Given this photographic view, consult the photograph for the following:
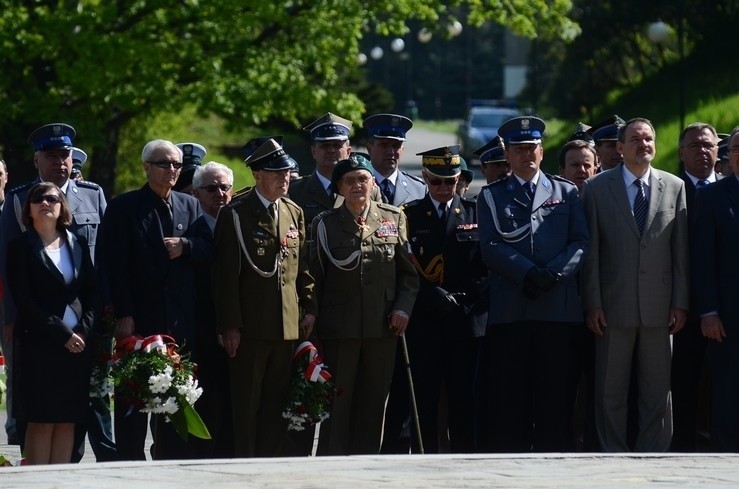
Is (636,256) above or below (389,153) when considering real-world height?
below

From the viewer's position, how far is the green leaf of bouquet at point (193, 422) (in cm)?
840

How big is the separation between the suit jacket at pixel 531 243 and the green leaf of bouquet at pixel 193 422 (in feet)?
6.17

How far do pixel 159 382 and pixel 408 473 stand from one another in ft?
5.96

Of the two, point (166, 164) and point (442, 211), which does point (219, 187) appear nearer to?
point (166, 164)

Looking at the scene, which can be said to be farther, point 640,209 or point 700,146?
point 700,146

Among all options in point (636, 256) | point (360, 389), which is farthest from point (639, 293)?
point (360, 389)

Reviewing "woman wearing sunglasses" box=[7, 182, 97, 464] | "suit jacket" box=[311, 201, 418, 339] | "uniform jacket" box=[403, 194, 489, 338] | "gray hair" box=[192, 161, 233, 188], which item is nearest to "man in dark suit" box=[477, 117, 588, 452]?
"uniform jacket" box=[403, 194, 489, 338]

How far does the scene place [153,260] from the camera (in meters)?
8.76

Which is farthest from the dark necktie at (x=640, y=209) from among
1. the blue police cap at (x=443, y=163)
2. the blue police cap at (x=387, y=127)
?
the blue police cap at (x=387, y=127)

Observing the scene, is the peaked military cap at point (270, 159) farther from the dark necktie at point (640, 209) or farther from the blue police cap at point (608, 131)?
the blue police cap at point (608, 131)

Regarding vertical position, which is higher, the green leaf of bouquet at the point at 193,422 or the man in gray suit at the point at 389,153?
the man in gray suit at the point at 389,153

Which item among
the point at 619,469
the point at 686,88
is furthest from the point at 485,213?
the point at 686,88

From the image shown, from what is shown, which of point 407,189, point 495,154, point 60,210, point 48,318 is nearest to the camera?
point 48,318

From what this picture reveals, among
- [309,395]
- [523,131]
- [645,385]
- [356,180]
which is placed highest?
[523,131]
